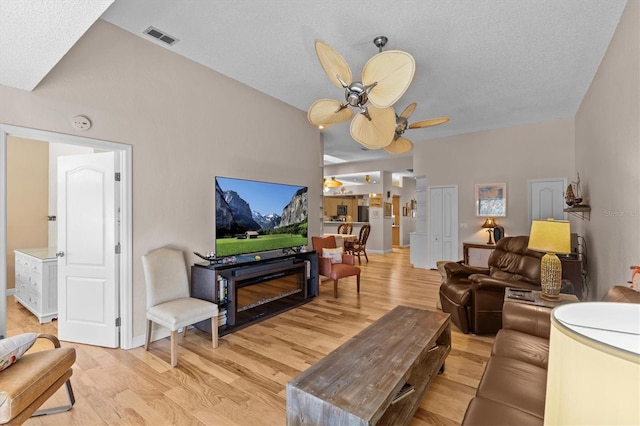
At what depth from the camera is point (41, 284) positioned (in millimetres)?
3443

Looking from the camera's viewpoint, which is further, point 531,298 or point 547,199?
point 547,199

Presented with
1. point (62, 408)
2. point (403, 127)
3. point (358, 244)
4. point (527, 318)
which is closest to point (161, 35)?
point (403, 127)

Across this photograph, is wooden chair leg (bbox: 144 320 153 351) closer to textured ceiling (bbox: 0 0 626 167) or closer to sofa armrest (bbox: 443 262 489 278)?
textured ceiling (bbox: 0 0 626 167)

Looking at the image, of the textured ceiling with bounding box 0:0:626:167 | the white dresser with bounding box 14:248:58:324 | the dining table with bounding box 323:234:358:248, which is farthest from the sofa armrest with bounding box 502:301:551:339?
the white dresser with bounding box 14:248:58:324

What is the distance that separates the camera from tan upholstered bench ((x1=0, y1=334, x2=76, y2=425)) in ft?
4.78

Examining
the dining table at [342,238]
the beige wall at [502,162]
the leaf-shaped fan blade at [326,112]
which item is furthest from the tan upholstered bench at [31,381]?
the beige wall at [502,162]

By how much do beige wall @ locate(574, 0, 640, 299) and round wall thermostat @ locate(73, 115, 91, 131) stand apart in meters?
4.51

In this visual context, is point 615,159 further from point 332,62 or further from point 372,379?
point 372,379

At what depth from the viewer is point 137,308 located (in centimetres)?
297

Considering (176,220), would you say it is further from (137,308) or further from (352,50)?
(352,50)

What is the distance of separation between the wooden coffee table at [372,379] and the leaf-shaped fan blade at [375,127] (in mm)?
1776

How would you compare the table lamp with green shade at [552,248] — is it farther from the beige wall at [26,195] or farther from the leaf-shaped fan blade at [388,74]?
the beige wall at [26,195]

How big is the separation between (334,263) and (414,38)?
331 cm

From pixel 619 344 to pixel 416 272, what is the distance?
6.48m
